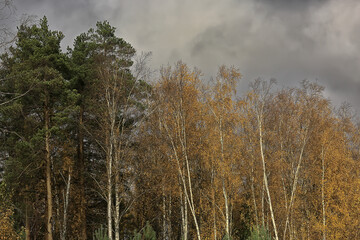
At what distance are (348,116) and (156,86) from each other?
757 inches

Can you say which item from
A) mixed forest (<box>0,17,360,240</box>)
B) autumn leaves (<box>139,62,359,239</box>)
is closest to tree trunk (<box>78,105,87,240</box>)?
mixed forest (<box>0,17,360,240</box>)

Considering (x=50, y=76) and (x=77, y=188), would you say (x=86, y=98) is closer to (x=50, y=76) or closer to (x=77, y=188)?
(x=50, y=76)

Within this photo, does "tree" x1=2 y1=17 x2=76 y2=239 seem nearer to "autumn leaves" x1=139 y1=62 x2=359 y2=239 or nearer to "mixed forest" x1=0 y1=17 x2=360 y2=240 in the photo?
"mixed forest" x1=0 y1=17 x2=360 y2=240

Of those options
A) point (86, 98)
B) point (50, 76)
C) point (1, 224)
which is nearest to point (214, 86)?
point (86, 98)

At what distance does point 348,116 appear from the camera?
98.3 feet

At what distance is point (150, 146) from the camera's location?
22.5 metres

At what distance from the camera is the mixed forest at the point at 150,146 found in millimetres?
17625

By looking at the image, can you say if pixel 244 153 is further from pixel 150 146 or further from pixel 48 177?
pixel 48 177

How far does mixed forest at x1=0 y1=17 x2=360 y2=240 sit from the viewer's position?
1762cm

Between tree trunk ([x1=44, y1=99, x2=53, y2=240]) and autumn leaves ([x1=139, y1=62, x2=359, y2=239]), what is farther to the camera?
autumn leaves ([x1=139, y1=62, x2=359, y2=239])

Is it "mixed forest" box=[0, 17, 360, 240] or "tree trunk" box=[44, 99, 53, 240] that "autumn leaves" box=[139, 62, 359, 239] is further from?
"tree trunk" box=[44, 99, 53, 240]

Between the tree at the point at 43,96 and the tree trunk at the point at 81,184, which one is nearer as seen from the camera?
the tree at the point at 43,96

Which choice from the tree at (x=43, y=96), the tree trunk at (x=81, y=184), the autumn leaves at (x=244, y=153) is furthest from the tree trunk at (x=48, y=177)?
the autumn leaves at (x=244, y=153)

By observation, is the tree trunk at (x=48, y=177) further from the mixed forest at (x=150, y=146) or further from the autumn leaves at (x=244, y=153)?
the autumn leaves at (x=244, y=153)
